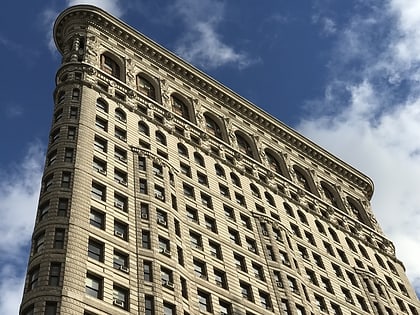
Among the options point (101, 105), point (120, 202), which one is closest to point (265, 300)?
point (120, 202)

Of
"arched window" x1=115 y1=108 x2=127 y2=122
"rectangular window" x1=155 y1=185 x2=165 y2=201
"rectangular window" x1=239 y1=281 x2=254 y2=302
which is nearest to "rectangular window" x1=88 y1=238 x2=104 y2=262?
"rectangular window" x1=155 y1=185 x2=165 y2=201

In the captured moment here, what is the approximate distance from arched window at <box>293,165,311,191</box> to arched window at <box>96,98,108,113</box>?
29056 mm

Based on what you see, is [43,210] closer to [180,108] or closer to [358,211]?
[180,108]

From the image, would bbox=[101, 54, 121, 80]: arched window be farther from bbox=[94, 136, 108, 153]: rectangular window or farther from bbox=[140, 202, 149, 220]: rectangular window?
bbox=[140, 202, 149, 220]: rectangular window

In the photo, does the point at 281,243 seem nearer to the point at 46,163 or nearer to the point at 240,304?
the point at 240,304

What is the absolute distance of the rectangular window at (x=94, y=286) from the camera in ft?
129

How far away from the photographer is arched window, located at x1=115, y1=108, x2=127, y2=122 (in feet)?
198

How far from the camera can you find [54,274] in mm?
39031

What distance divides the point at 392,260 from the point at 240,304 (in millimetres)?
35552

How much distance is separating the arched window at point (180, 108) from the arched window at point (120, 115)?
35.1 feet

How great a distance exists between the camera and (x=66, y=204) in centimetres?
4516

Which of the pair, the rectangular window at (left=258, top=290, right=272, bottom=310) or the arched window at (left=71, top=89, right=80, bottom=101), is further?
the arched window at (left=71, top=89, right=80, bottom=101)

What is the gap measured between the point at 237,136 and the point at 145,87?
13290 millimetres

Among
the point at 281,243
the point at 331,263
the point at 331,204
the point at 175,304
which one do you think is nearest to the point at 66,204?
the point at 175,304
